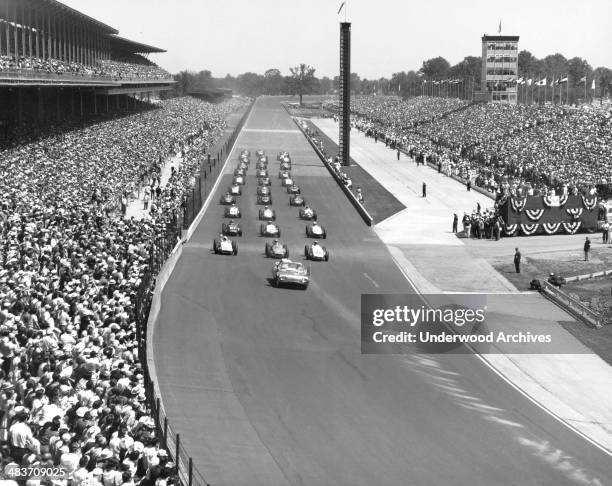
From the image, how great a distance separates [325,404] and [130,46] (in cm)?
13618

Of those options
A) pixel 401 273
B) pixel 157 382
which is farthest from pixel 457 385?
pixel 401 273

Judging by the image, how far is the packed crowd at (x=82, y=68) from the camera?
228 ft

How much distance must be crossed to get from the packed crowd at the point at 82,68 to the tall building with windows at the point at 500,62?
52.4 m

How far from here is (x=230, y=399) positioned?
25.4 meters

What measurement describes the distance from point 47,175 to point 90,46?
67.5 metres

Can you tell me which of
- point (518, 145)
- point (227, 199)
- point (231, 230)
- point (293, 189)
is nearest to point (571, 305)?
point (231, 230)

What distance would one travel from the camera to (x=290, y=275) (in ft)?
132

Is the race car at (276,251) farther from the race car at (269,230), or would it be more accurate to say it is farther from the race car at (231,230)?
the race car at (269,230)

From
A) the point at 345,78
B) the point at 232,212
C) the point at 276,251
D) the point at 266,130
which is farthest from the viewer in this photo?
the point at 266,130

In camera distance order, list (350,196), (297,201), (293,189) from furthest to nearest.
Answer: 1. (293,189)
2. (350,196)
3. (297,201)

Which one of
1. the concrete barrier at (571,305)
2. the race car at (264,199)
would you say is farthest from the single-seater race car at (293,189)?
the concrete barrier at (571,305)

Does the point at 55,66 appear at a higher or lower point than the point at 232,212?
higher

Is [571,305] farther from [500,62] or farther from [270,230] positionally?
[500,62]

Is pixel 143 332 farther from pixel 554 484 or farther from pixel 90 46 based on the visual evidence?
pixel 90 46
